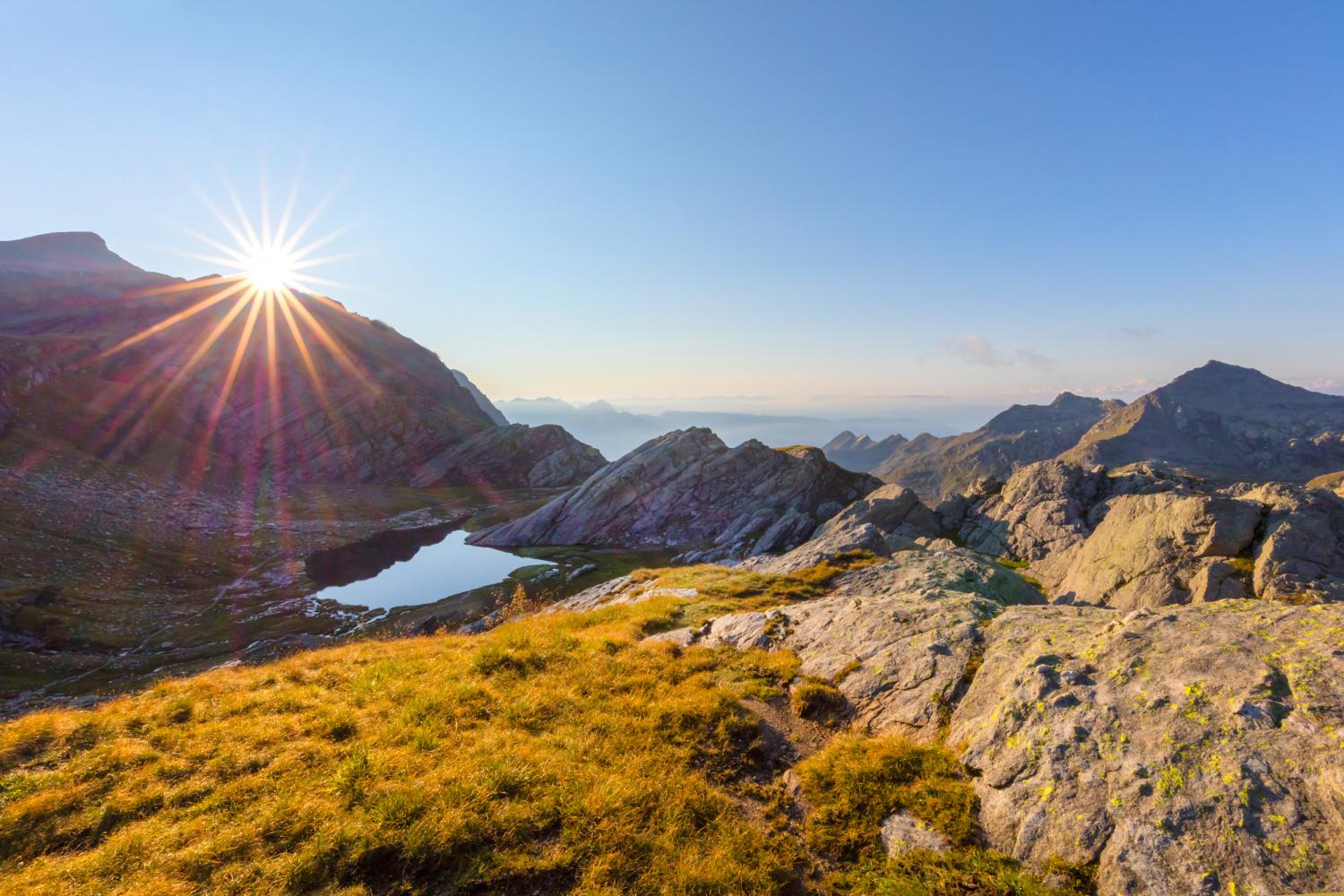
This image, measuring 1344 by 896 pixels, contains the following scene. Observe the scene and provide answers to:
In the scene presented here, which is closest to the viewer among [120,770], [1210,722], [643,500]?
[1210,722]

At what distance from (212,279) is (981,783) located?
930 ft

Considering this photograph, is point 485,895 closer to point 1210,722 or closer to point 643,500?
point 1210,722

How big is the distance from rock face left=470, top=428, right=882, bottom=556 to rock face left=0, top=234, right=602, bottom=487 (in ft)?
216

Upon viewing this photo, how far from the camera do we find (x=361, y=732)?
10.4 metres

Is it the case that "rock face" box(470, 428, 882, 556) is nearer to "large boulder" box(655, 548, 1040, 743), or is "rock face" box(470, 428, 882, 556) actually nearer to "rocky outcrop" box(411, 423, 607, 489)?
"large boulder" box(655, 548, 1040, 743)

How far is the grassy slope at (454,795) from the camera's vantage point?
6.87 metres

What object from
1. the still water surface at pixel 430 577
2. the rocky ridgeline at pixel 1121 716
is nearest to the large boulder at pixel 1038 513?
the rocky ridgeline at pixel 1121 716

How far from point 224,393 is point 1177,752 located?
19343 cm

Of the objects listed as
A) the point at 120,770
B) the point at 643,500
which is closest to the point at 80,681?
the point at 120,770

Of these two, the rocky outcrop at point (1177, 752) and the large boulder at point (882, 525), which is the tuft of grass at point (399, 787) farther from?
the large boulder at point (882, 525)

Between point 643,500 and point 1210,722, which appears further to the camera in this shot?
point 643,500

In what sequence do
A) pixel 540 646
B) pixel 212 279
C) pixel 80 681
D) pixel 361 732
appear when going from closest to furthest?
pixel 361 732, pixel 540 646, pixel 80 681, pixel 212 279

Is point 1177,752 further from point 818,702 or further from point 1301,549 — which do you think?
point 1301,549

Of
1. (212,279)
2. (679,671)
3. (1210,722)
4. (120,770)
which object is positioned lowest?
(679,671)
